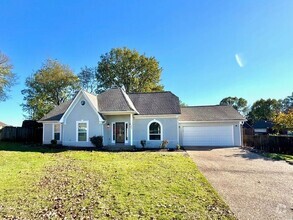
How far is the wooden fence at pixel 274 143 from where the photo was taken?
1792 cm

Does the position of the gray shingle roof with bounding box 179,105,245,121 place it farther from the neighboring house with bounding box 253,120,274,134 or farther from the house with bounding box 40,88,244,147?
the neighboring house with bounding box 253,120,274,134

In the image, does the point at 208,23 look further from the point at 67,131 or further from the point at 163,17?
the point at 67,131

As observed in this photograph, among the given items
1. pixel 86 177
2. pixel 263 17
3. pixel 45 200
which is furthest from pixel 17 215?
pixel 263 17

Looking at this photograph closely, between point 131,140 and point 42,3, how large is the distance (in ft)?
40.8

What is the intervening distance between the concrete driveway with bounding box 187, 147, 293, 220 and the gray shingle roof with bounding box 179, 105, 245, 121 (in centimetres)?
1073

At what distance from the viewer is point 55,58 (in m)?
36.3

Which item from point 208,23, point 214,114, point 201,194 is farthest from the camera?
point 214,114

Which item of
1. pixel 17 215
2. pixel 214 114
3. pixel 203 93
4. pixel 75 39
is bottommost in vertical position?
pixel 17 215

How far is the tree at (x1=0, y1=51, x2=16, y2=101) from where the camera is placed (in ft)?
92.6

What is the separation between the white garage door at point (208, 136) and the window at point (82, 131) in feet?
32.2

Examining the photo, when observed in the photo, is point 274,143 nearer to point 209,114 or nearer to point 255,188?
point 209,114

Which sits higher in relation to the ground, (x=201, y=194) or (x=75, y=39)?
(x=75, y=39)

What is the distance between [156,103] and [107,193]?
15782mm

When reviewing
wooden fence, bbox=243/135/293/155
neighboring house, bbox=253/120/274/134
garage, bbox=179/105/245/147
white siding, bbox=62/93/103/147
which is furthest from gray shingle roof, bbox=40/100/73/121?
neighboring house, bbox=253/120/274/134
